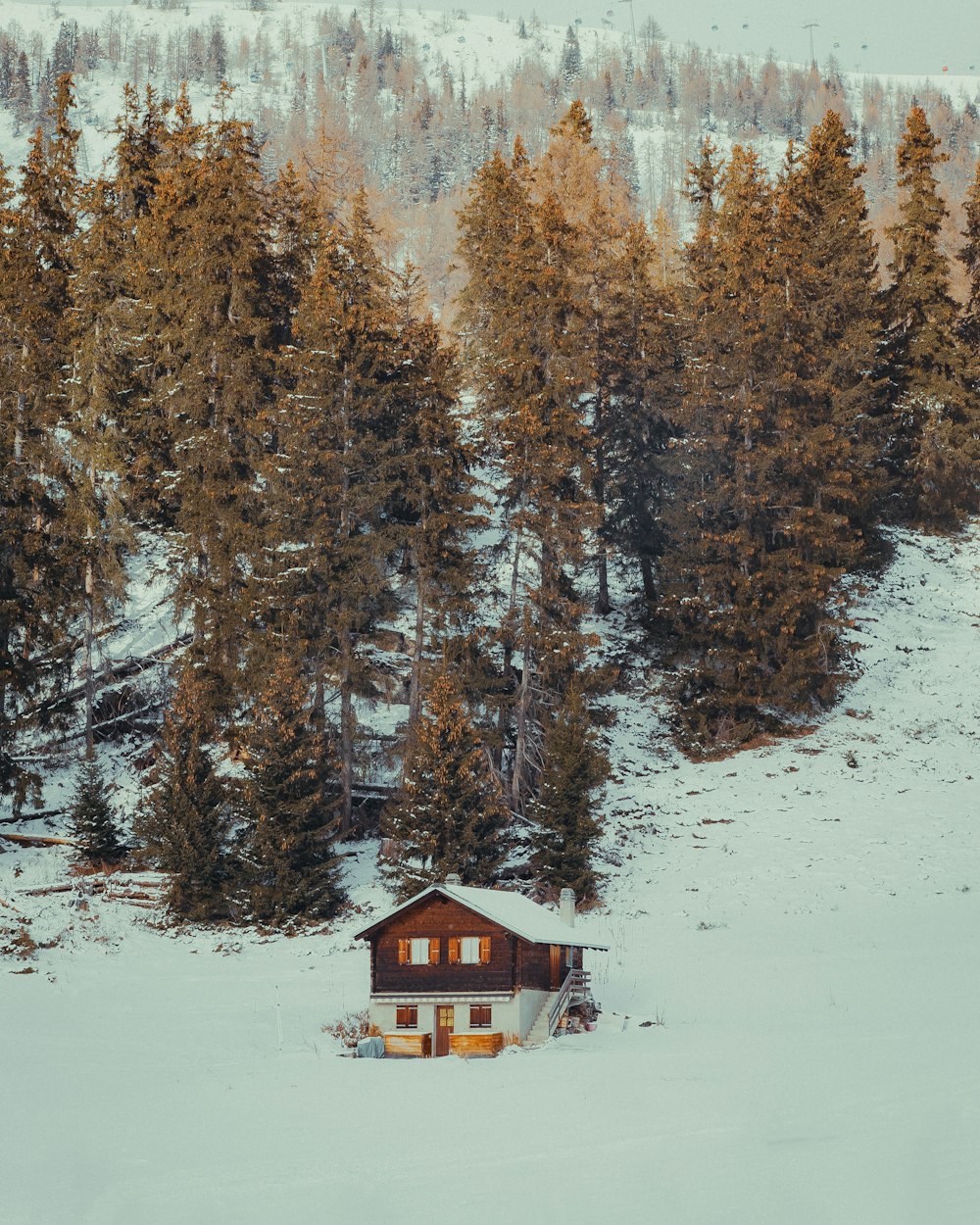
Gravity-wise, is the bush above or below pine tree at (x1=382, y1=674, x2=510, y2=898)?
below

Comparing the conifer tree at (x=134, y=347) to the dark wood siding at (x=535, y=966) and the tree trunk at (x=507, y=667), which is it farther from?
the dark wood siding at (x=535, y=966)

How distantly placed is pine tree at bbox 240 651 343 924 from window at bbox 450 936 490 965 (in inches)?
218

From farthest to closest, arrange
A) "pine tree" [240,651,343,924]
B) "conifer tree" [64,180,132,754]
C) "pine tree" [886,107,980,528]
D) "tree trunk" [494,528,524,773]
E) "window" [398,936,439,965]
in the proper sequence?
"pine tree" [886,107,980,528] < "conifer tree" [64,180,132,754] < "tree trunk" [494,528,524,773] < "pine tree" [240,651,343,924] < "window" [398,936,439,965]

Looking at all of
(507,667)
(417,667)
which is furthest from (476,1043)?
(507,667)

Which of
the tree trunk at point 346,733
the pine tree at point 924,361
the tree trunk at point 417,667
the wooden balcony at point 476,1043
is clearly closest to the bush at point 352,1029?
the wooden balcony at point 476,1043

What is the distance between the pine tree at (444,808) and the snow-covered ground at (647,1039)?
2800 mm

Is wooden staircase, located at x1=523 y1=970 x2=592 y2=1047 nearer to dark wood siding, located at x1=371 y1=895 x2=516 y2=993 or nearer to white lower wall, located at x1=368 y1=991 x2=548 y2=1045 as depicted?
white lower wall, located at x1=368 y1=991 x2=548 y2=1045

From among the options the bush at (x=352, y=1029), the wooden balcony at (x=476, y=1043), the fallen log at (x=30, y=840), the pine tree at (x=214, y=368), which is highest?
the pine tree at (x=214, y=368)

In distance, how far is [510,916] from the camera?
26.3 meters

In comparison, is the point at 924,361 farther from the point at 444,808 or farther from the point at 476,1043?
the point at 476,1043

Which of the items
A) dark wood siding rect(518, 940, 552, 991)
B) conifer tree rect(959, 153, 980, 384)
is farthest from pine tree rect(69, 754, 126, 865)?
conifer tree rect(959, 153, 980, 384)

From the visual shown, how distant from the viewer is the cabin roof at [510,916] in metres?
25.8

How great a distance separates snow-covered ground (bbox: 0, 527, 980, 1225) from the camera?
15.1 meters

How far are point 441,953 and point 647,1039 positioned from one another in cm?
517
